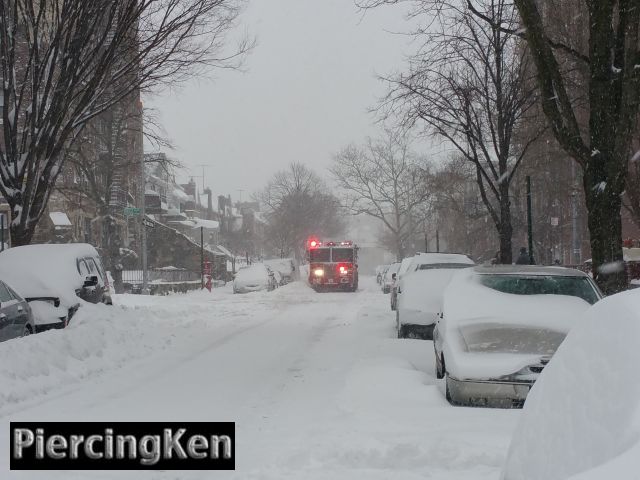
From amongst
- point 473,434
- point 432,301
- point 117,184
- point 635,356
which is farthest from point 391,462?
point 117,184

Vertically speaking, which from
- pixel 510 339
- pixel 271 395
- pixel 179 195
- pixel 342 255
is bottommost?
pixel 271 395

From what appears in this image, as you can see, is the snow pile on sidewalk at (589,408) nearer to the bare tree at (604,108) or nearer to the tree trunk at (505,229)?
the bare tree at (604,108)

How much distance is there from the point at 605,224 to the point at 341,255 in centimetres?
2772

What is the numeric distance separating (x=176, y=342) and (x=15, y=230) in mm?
5112

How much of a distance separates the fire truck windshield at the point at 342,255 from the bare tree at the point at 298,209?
36.5m

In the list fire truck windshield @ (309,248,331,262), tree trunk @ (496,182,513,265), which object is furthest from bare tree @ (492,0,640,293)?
fire truck windshield @ (309,248,331,262)

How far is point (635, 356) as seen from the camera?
7.54 ft

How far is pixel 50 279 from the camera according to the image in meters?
13.8

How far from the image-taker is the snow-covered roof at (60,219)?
140 ft

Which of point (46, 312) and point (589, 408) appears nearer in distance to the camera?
point (589, 408)

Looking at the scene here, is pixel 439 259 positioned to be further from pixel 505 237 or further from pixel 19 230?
pixel 19 230

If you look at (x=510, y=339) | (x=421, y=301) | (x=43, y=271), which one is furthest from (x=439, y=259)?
(x=510, y=339)

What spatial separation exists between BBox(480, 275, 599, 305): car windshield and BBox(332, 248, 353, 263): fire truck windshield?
28984mm

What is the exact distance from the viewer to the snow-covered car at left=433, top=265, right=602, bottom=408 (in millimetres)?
7379
